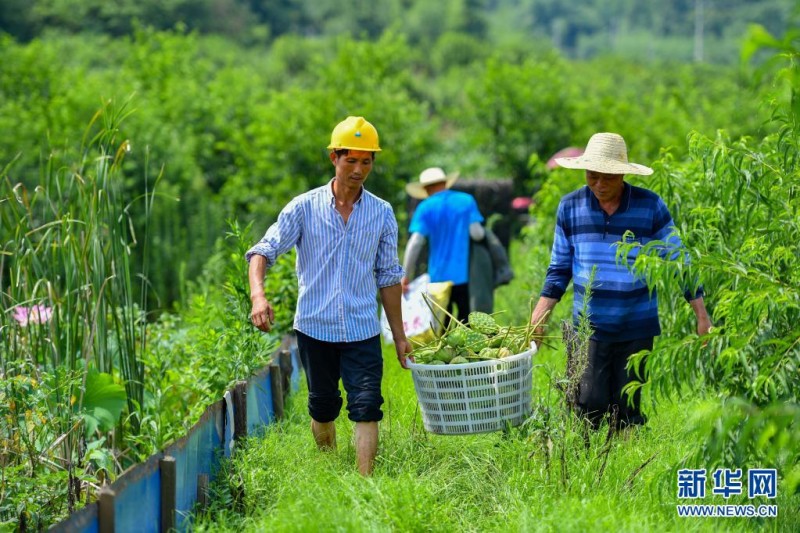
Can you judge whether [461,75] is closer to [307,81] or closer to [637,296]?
[307,81]

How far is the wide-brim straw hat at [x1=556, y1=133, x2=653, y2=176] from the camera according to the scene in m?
5.70

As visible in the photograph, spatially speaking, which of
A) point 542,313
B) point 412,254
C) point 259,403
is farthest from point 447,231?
point 542,313

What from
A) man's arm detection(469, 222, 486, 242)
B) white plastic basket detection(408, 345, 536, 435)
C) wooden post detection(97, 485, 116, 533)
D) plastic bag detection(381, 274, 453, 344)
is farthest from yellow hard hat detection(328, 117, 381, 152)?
man's arm detection(469, 222, 486, 242)

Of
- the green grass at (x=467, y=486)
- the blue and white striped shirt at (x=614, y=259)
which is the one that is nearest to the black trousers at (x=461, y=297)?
the green grass at (x=467, y=486)

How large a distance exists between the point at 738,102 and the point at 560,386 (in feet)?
92.2

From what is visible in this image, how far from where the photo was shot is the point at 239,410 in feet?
18.9

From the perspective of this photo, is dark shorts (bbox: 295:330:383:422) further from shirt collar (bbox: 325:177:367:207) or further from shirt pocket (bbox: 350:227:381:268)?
shirt collar (bbox: 325:177:367:207)

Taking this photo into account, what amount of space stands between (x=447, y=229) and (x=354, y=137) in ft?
12.6

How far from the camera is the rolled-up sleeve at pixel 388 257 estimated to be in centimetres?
566

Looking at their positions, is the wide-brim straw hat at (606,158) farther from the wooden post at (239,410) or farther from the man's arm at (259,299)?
the wooden post at (239,410)

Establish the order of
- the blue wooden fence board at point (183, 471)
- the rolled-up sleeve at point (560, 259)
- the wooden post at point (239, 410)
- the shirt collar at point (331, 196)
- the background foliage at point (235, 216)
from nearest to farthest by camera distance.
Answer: the blue wooden fence board at point (183, 471) < the background foliage at point (235, 216) < the shirt collar at point (331, 196) < the wooden post at point (239, 410) < the rolled-up sleeve at point (560, 259)

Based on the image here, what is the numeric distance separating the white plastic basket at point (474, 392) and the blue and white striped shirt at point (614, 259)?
65 centimetres

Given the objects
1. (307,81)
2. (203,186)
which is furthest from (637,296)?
(307,81)

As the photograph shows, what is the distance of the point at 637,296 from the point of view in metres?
5.81
